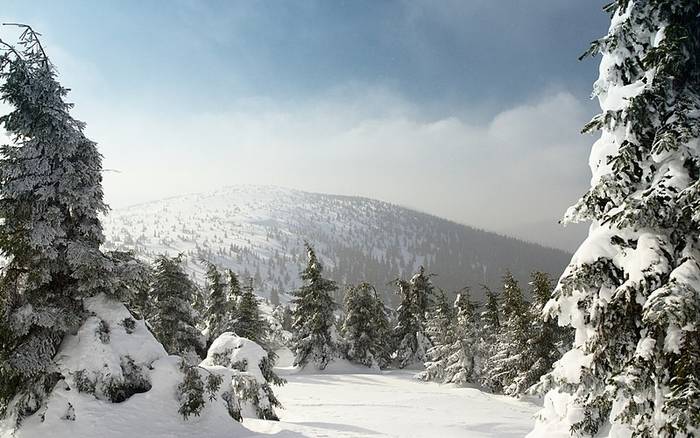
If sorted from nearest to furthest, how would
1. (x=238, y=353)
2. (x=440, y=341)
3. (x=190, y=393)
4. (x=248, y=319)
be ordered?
(x=190, y=393)
(x=238, y=353)
(x=440, y=341)
(x=248, y=319)

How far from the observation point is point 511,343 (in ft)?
100

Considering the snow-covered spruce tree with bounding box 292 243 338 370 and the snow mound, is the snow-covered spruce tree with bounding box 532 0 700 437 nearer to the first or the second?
the snow mound

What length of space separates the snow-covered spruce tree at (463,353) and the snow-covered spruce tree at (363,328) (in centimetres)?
1027

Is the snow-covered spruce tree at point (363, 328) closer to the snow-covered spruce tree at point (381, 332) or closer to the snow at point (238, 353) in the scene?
the snow-covered spruce tree at point (381, 332)

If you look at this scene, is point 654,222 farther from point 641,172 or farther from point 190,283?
point 190,283

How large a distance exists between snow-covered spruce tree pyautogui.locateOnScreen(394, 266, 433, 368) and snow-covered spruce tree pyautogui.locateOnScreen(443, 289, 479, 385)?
11.1 metres

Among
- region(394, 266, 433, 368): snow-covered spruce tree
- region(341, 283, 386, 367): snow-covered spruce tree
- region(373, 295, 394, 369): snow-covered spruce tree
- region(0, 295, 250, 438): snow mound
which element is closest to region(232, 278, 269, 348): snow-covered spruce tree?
region(341, 283, 386, 367): snow-covered spruce tree

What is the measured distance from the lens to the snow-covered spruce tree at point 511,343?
29.5 metres

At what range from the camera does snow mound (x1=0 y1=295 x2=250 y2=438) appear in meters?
10.1

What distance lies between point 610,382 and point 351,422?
1107cm

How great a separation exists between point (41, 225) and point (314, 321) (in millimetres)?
32263

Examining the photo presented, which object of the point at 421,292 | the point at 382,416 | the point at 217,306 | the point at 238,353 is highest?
the point at 421,292

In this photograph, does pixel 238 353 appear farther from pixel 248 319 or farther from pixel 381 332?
pixel 381 332

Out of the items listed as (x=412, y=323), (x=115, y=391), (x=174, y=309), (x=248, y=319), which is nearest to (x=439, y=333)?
(x=412, y=323)
